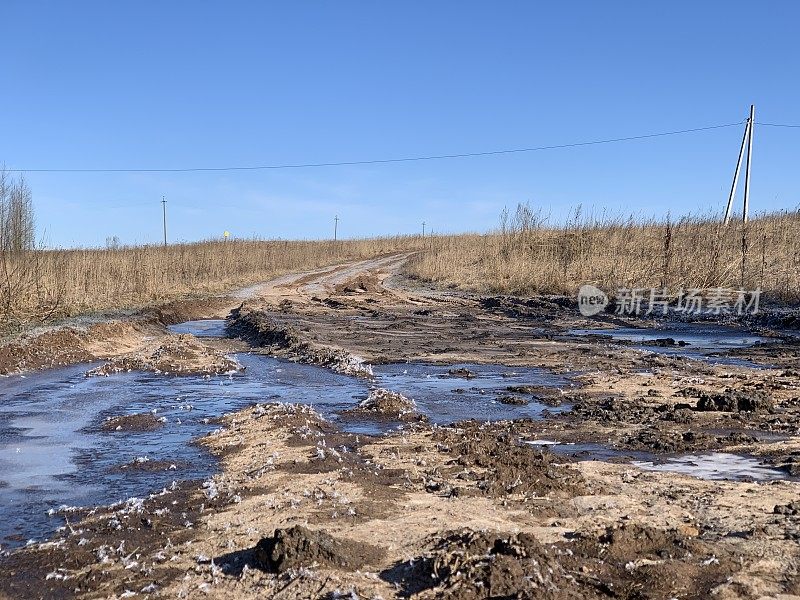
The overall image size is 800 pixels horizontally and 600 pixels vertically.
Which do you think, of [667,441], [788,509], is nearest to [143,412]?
[667,441]

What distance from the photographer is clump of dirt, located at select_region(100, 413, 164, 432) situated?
729 cm

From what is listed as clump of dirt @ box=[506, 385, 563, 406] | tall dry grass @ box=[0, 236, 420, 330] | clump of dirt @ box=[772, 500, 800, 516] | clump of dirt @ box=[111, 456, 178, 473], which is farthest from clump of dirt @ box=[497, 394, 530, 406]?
tall dry grass @ box=[0, 236, 420, 330]

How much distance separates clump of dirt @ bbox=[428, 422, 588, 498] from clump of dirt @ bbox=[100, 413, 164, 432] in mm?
2753

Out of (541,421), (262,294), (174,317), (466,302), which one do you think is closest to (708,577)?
(541,421)

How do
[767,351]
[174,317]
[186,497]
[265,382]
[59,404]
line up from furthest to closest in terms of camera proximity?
[174,317] → [767,351] → [265,382] → [59,404] → [186,497]

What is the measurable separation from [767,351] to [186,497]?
10.2 meters

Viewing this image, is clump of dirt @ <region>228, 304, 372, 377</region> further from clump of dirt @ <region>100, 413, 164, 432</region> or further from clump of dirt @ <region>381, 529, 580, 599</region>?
clump of dirt @ <region>381, 529, 580, 599</region>

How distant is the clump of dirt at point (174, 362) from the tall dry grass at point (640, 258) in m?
14.8

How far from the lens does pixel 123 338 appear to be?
577 inches

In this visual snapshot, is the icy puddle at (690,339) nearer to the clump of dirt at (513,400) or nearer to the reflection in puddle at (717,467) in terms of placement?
the clump of dirt at (513,400)

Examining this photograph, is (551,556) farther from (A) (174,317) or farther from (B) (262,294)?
(B) (262,294)

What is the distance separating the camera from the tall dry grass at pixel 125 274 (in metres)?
15.9

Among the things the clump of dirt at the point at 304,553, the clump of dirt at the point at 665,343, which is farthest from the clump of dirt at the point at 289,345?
the clump of dirt at the point at 304,553

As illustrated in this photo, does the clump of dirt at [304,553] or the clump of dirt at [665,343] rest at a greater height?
the clump of dirt at [665,343]
